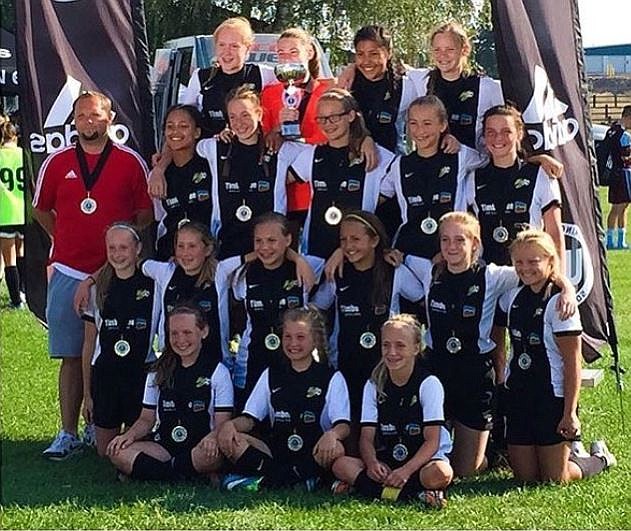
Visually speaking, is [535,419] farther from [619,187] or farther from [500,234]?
[619,187]

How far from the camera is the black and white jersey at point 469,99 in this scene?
6.02 meters

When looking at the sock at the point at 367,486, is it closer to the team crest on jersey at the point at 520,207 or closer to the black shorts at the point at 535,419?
the black shorts at the point at 535,419

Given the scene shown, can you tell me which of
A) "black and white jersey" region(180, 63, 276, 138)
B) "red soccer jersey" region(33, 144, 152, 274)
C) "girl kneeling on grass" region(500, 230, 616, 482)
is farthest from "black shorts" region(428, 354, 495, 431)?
"red soccer jersey" region(33, 144, 152, 274)

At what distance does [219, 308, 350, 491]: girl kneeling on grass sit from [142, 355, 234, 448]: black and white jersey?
0.15 meters

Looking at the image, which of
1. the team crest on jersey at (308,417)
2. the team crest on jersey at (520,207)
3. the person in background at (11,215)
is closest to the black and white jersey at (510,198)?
the team crest on jersey at (520,207)

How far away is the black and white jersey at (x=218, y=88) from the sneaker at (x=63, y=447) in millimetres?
1840

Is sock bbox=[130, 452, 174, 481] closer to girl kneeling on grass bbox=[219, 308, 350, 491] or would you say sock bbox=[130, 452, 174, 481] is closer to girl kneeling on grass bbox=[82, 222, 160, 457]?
girl kneeling on grass bbox=[219, 308, 350, 491]

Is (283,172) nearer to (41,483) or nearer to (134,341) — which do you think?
(134,341)

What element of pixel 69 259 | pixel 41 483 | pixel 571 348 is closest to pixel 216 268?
pixel 69 259

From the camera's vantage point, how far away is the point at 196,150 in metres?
6.14

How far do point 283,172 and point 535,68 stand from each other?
4.68 ft

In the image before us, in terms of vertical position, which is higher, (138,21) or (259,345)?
(138,21)

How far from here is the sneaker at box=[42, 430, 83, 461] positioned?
6219mm

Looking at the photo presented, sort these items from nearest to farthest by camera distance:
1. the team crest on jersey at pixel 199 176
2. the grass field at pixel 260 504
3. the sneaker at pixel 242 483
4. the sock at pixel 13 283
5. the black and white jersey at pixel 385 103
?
the grass field at pixel 260 504, the sneaker at pixel 242 483, the team crest on jersey at pixel 199 176, the black and white jersey at pixel 385 103, the sock at pixel 13 283
